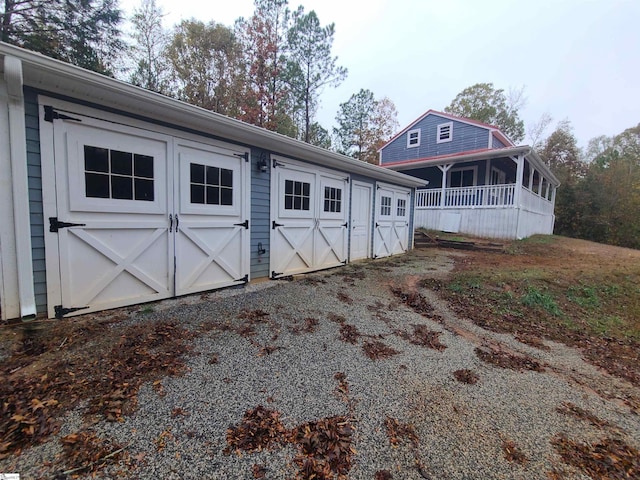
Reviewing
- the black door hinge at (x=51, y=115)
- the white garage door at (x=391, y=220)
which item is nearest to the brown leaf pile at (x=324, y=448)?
the black door hinge at (x=51, y=115)

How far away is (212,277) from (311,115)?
607 inches

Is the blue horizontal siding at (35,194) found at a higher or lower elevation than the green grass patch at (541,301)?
higher

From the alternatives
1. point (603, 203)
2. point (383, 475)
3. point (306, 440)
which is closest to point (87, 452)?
point (306, 440)

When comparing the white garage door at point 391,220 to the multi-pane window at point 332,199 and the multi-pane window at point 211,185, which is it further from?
the multi-pane window at point 211,185

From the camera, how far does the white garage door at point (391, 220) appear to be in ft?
25.6

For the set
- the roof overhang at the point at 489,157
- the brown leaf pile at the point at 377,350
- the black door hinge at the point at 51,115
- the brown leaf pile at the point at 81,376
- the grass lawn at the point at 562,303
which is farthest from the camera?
the roof overhang at the point at 489,157

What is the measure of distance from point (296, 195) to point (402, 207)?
449cm

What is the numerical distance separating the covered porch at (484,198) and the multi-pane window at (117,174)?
11132 millimetres

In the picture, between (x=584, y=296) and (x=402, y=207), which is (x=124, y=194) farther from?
(x=402, y=207)

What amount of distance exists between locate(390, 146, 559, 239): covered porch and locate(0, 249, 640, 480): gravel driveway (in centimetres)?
854

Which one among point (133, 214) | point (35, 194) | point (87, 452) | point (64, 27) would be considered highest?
point (64, 27)

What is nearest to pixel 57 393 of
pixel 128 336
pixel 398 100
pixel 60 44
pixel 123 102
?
pixel 128 336

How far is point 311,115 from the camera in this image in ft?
56.7

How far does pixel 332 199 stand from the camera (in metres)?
6.26
